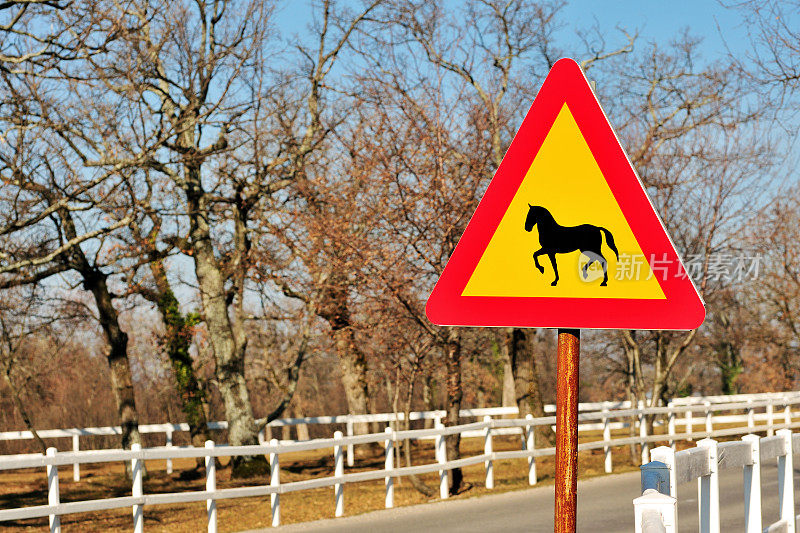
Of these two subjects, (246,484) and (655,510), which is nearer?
(655,510)

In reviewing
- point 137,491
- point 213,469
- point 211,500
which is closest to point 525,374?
point 213,469

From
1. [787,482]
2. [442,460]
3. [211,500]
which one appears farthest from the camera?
[442,460]

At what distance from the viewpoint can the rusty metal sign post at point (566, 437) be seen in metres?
3.12

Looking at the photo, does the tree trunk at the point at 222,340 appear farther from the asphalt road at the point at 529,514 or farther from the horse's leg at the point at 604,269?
the horse's leg at the point at 604,269

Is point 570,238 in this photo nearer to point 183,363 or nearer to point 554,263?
point 554,263

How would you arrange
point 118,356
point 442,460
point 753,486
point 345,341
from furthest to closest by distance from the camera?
point 118,356
point 345,341
point 442,460
point 753,486

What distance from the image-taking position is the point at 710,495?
4.96 meters

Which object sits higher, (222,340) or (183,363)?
(222,340)

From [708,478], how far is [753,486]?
3.69 ft

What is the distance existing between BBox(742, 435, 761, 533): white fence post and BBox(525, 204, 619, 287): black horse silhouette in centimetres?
314

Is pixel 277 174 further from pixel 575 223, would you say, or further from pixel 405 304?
pixel 575 223

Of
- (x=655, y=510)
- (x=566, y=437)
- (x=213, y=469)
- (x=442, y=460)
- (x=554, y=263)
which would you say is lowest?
(x=442, y=460)

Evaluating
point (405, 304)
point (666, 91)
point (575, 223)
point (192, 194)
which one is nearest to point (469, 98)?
point (405, 304)

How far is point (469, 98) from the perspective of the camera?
19.0m
